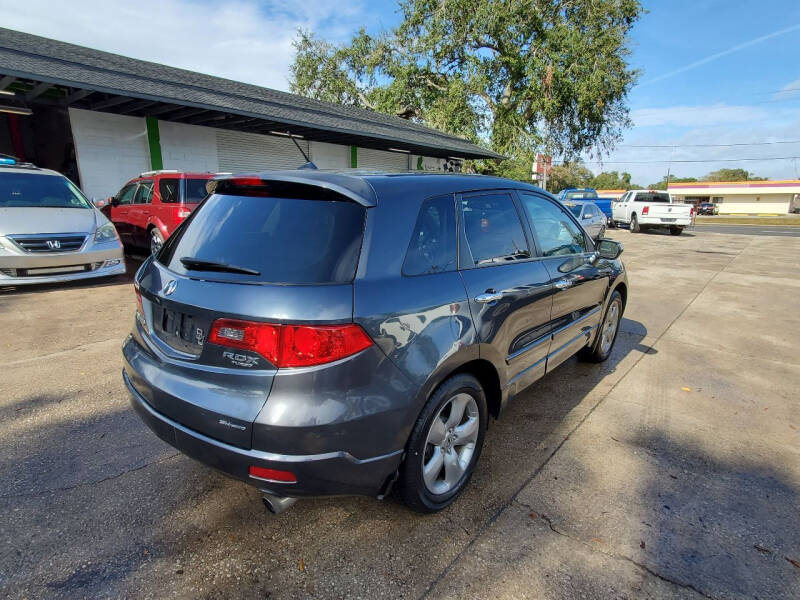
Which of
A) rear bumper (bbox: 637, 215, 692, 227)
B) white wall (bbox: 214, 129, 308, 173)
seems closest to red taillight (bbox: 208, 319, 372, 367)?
white wall (bbox: 214, 129, 308, 173)

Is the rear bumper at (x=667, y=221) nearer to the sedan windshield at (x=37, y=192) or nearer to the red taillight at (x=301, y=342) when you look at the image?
the sedan windshield at (x=37, y=192)

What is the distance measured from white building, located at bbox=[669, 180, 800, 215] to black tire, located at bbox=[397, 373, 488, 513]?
6828 cm

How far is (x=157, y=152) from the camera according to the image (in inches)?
471

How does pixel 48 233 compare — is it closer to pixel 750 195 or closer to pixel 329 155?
pixel 329 155

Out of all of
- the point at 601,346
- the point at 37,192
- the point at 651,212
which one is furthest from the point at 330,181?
the point at 651,212

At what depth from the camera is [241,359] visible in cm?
182

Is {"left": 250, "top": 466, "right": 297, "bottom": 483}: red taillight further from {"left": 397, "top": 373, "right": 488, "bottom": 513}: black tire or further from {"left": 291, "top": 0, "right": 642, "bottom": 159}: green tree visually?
{"left": 291, "top": 0, "right": 642, "bottom": 159}: green tree

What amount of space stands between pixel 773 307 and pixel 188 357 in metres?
8.76

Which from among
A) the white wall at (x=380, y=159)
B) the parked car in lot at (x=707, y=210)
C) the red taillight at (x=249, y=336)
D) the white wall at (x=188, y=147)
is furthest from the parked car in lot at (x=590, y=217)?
the parked car in lot at (x=707, y=210)

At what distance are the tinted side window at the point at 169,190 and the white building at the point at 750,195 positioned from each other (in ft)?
215

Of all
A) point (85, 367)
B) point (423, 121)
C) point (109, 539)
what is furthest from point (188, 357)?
point (423, 121)

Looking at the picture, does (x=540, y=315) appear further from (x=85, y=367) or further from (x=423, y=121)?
(x=423, y=121)

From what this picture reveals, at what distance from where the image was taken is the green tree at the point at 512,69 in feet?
74.8

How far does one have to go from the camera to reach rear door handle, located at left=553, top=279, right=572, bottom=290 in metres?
3.12
